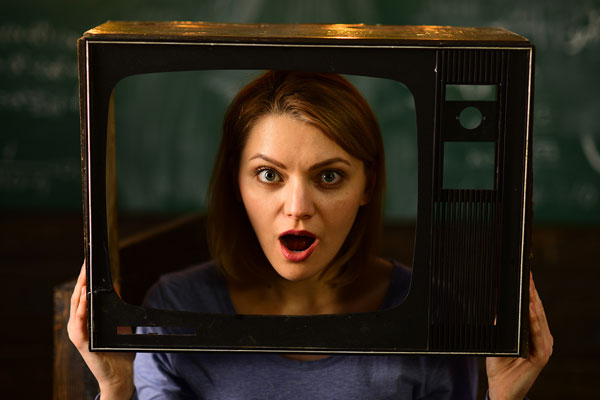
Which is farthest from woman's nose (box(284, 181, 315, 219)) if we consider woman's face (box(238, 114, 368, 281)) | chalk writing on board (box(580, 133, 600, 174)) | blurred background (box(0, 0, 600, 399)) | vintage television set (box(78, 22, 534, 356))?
chalk writing on board (box(580, 133, 600, 174))

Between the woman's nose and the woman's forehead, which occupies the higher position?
the woman's forehead

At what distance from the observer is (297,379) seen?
0.95 m

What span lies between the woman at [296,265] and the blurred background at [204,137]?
1649 millimetres

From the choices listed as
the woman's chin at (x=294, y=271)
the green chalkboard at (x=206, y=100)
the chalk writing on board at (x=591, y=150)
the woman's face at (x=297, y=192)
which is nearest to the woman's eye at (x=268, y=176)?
the woman's face at (x=297, y=192)

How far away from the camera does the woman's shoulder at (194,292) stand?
963 mm

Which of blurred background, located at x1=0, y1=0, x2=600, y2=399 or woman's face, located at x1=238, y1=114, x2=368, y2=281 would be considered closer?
woman's face, located at x1=238, y1=114, x2=368, y2=281

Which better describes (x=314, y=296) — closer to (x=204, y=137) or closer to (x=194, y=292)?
(x=194, y=292)

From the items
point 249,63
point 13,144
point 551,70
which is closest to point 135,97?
point 13,144

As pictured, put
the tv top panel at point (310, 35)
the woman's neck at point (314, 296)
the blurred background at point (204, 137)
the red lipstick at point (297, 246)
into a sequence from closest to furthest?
the tv top panel at point (310, 35) → the red lipstick at point (297, 246) → the woman's neck at point (314, 296) → the blurred background at point (204, 137)

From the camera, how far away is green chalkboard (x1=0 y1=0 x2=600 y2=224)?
8.46 ft

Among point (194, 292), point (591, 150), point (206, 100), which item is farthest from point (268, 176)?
point (591, 150)

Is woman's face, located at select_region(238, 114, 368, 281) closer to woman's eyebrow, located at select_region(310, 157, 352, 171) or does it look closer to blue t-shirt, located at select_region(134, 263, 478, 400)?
woman's eyebrow, located at select_region(310, 157, 352, 171)

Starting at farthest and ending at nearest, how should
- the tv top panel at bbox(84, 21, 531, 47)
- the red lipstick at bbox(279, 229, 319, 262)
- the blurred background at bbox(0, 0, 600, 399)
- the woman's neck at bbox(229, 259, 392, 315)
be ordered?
the blurred background at bbox(0, 0, 600, 399), the woman's neck at bbox(229, 259, 392, 315), the red lipstick at bbox(279, 229, 319, 262), the tv top panel at bbox(84, 21, 531, 47)

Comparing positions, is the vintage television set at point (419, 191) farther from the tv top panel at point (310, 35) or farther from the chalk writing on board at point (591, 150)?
the chalk writing on board at point (591, 150)
